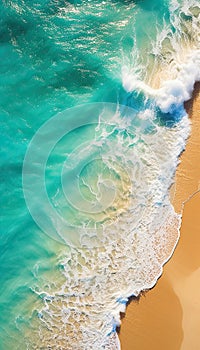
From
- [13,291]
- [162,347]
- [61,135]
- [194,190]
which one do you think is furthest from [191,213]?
[13,291]

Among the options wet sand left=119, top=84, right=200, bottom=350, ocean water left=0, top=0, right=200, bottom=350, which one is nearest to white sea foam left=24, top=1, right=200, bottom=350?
ocean water left=0, top=0, right=200, bottom=350

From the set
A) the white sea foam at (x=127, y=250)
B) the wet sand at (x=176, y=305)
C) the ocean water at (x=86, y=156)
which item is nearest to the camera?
the wet sand at (x=176, y=305)

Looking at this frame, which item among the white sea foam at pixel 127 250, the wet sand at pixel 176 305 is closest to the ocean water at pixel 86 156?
the white sea foam at pixel 127 250

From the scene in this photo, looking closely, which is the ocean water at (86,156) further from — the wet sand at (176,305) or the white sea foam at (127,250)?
the wet sand at (176,305)

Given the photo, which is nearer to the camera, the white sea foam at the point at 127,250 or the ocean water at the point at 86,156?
the white sea foam at the point at 127,250

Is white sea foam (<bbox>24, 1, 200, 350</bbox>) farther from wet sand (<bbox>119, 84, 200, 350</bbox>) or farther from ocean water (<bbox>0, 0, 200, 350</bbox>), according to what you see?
wet sand (<bbox>119, 84, 200, 350</bbox>)

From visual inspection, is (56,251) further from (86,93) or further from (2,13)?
(2,13)
